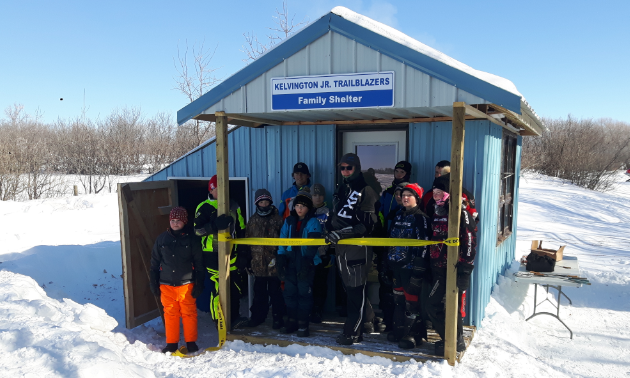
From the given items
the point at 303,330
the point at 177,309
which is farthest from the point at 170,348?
the point at 303,330

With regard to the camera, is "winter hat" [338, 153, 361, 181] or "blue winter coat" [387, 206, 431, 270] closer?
"blue winter coat" [387, 206, 431, 270]

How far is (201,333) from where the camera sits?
592 cm

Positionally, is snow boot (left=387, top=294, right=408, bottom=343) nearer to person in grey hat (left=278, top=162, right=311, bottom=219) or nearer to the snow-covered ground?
the snow-covered ground

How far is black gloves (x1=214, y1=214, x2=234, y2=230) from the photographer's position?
4.80 metres

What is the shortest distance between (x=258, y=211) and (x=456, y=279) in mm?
2434

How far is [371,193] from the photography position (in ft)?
14.8

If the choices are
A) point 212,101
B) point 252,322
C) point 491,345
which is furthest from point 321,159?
point 491,345

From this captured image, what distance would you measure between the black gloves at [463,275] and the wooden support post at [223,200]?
105 inches

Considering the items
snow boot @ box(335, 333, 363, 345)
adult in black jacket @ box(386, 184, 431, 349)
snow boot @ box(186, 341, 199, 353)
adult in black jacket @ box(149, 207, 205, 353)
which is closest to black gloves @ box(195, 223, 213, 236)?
adult in black jacket @ box(149, 207, 205, 353)

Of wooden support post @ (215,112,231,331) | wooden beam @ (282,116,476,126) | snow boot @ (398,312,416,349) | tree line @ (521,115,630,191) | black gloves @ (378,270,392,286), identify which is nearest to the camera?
snow boot @ (398,312,416,349)

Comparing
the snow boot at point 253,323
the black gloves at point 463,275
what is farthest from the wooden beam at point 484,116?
the snow boot at point 253,323

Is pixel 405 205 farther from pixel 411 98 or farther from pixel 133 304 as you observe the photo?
pixel 133 304

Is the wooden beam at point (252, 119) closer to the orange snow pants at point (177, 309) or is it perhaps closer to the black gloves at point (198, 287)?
the black gloves at point (198, 287)

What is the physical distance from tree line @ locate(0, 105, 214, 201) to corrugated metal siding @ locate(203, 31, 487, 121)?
49.9 feet
